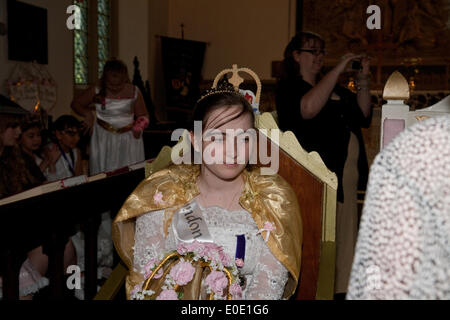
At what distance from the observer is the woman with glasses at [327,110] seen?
91.4 inches

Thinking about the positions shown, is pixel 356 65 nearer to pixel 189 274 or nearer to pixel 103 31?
pixel 189 274

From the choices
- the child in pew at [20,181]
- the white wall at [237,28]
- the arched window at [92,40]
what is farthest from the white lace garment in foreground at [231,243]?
the white wall at [237,28]

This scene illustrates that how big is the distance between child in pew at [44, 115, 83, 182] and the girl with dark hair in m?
0.61

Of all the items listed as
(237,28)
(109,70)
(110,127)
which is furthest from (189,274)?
(237,28)

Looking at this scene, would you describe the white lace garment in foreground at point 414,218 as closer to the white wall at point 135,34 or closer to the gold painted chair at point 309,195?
the gold painted chair at point 309,195

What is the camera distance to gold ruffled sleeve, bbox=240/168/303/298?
162cm

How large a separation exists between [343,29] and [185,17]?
3.16 m

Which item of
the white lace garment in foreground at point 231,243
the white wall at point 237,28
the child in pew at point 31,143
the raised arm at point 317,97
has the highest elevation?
the white wall at point 237,28

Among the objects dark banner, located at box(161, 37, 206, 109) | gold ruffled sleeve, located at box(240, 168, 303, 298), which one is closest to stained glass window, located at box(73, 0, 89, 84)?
dark banner, located at box(161, 37, 206, 109)

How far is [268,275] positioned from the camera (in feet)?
5.16

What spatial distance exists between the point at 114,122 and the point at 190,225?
10.1ft

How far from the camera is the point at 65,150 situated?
3.76 m

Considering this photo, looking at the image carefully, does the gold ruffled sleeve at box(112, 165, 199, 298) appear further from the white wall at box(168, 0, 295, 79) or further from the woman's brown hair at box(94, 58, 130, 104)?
the white wall at box(168, 0, 295, 79)

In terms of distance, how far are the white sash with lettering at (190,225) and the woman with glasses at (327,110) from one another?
833 millimetres
